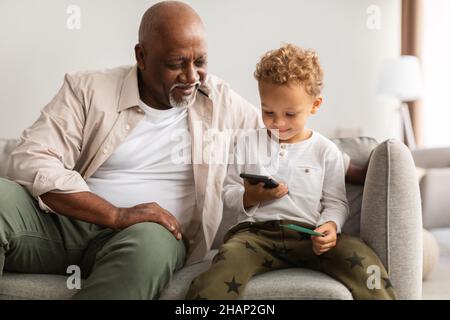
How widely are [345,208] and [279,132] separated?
27cm

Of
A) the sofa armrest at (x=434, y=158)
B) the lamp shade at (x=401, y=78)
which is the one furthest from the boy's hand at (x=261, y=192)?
the lamp shade at (x=401, y=78)

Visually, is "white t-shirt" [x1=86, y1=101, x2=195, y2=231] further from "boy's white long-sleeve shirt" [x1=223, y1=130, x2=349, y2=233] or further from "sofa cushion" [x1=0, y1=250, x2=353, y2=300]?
"sofa cushion" [x1=0, y1=250, x2=353, y2=300]

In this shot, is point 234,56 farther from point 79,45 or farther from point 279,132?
point 279,132

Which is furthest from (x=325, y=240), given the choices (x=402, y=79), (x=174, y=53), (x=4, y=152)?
(x=402, y=79)

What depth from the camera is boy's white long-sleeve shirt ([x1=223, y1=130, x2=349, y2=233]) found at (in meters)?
1.63

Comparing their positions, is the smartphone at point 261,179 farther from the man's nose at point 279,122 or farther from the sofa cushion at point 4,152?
the sofa cushion at point 4,152

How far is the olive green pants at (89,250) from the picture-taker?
52.4 inches

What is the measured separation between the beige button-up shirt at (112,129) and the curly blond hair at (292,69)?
9.2 inches

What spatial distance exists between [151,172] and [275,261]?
466 mm

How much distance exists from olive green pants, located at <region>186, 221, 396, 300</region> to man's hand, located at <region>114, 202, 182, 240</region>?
0.15m

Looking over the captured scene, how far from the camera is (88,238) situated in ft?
5.42

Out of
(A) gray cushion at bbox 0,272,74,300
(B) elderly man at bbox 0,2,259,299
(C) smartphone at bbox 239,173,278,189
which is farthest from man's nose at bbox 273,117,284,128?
(A) gray cushion at bbox 0,272,74,300

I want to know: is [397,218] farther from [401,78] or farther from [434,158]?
[401,78]

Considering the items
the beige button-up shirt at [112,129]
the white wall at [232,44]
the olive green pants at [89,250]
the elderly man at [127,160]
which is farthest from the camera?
the white wall at [232,44]
